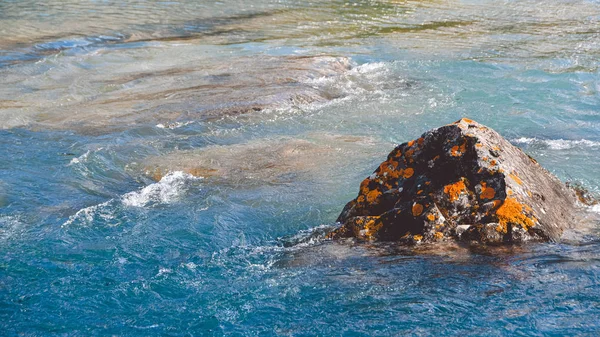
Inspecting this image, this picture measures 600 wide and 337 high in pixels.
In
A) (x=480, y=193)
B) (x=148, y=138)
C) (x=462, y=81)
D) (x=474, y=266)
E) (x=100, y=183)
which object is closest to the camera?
(x=474, y=266)

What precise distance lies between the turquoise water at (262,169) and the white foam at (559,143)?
6cm

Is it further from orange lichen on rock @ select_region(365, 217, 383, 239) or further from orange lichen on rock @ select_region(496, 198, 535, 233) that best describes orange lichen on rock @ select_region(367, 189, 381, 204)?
orange lichen on rock @ select_region(496, 198, 535, 233)

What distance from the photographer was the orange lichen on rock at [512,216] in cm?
618

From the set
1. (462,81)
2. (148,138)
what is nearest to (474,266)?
(148,138)

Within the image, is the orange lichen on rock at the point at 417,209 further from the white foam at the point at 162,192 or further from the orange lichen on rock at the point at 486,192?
the white foam at the point at 162,192

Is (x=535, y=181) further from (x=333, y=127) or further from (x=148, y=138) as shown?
(x=148, y=138)

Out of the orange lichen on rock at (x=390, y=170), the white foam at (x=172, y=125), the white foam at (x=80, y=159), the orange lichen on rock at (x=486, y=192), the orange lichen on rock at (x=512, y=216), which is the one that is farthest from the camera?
the white foam at (x=172, y=125)

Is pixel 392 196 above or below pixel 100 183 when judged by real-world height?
above

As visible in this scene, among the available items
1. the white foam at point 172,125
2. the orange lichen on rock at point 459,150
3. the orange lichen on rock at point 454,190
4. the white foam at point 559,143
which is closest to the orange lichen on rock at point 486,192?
the orange lichen on rock at point 454,190

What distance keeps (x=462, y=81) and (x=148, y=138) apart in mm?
7784

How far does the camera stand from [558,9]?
25.8 meters

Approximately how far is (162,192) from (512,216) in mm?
4904

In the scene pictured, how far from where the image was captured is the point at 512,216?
621 cm

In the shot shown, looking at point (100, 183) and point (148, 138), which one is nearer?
point (100, 183)
